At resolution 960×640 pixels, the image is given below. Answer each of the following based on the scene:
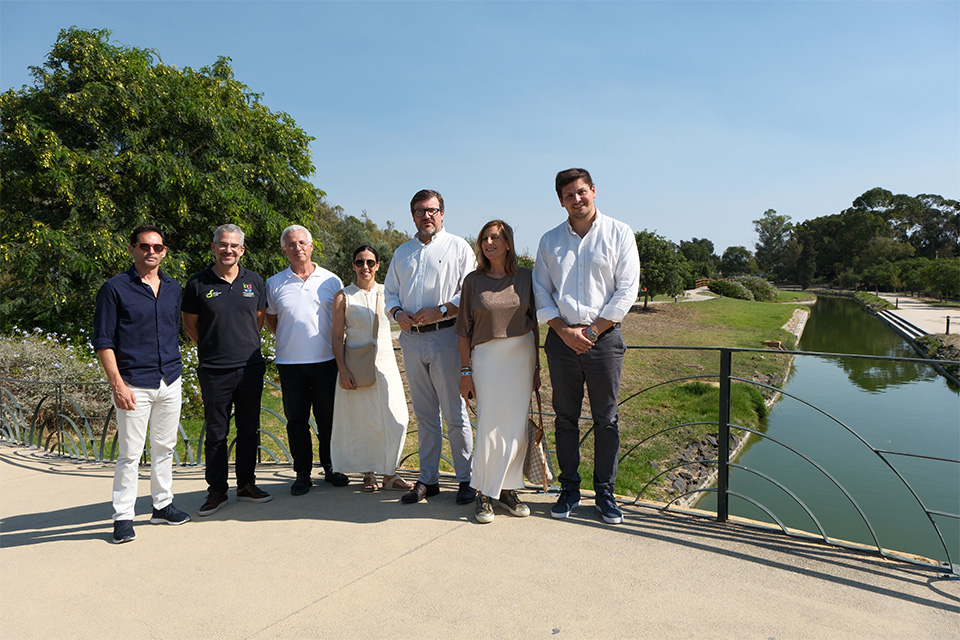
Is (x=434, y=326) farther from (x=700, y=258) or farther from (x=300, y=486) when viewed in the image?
(x=700, y=258)

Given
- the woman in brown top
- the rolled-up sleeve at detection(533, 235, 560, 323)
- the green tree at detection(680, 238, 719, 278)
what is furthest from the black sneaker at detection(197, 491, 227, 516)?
the green tree at detection(680, 238, 719, 278)

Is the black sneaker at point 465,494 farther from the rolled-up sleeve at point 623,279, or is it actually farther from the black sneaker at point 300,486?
the rolled-up sleeve at point 623,279

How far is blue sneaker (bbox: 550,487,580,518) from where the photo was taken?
135 inches

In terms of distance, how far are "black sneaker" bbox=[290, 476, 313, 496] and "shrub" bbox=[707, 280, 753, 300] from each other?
5246 centimetres

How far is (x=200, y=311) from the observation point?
3615mm

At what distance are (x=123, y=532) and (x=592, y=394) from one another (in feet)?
9.11

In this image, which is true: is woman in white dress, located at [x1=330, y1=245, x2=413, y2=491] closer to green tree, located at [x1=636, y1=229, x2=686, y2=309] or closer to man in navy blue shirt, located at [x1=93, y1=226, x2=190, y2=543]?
man in navy blue shirt, located at [x1=93, y1=226, x2=190, y2=543]

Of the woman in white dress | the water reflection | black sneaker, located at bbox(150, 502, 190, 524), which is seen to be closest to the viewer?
black sneaker, located at bbox(150, 502, 190, 524)

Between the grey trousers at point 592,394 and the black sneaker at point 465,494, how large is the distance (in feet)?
2.01

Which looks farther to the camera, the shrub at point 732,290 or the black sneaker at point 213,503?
the shrub at point 732,290

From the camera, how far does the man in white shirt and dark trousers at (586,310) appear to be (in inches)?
127

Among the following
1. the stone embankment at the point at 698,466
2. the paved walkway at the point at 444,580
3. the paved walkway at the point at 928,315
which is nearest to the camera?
the paved walkway at the point at 444,580

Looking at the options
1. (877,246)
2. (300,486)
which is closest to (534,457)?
(300,486)

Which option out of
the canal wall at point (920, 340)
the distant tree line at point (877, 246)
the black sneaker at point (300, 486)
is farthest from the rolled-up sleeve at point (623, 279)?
the distant tree line at point (877, 246)
